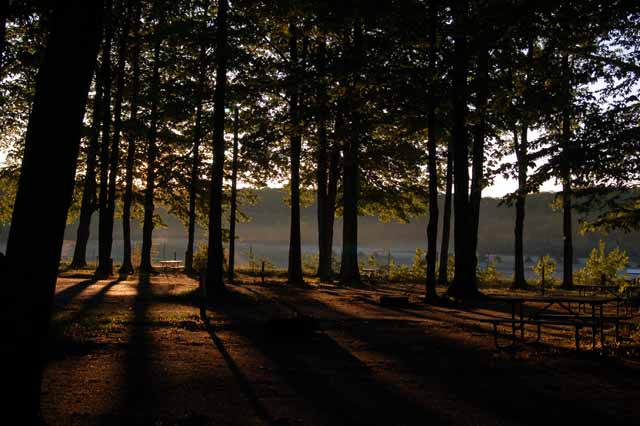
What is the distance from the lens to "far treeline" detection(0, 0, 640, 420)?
436cm

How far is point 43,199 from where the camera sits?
13.8ft

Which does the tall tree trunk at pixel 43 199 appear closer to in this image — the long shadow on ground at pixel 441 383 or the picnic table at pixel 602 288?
the long shadow on ground at pixel 441 383

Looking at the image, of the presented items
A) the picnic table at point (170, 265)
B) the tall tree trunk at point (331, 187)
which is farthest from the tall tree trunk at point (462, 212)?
the picnic table at point (170, 265)

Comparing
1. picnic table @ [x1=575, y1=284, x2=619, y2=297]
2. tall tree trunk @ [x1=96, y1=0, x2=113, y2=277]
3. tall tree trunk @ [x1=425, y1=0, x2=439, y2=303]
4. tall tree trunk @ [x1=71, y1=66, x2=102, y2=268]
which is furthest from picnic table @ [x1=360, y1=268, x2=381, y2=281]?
tall tree trunk @ [x1=71, y1=66, x2=102, y2=268]

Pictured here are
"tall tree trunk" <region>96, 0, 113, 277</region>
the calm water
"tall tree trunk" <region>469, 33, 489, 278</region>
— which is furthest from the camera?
the calm water

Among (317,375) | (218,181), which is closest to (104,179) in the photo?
(218,181)

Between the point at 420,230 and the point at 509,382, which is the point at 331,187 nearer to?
the point at 509,382

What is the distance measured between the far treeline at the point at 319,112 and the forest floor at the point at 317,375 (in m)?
1.91

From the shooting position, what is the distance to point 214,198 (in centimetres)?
1684

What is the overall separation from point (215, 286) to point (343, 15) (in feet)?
24.9

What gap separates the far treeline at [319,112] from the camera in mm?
4359

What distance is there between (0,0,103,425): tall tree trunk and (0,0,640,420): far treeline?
0.01 m

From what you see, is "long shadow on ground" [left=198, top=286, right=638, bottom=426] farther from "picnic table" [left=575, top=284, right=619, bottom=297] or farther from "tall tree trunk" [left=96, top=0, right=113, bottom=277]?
"tall tree trunk" [left=96, top=0, right=113, bottom=277]

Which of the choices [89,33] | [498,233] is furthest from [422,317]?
[498,233]
